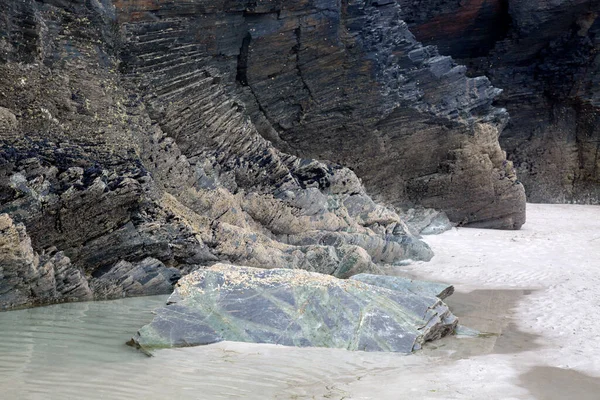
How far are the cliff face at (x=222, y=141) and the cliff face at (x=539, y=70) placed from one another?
466 centimetres

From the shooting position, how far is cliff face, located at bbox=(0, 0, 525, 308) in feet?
26.4

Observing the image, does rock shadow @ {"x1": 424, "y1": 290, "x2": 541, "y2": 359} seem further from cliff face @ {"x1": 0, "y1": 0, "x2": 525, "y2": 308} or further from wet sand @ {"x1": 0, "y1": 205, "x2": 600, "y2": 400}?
cliff face @ {"x1": 0, "y1": 0, "x2": 525, "y2": 308}

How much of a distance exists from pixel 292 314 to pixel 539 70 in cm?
1779

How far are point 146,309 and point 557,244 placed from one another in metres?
8.13

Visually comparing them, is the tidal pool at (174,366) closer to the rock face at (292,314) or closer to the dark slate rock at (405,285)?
A: the rock face at (292,314)

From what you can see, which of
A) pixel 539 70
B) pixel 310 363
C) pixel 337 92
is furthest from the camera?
pixel 539 70

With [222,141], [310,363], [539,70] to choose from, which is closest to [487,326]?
[310,363]

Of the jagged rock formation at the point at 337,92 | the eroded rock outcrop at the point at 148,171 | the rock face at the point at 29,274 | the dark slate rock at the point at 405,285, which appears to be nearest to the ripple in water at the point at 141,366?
the rock face at the point at 29,274

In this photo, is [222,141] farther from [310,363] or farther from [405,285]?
[310,363]

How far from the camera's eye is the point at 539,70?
2161cm

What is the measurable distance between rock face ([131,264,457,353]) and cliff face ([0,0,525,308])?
1.94 metres

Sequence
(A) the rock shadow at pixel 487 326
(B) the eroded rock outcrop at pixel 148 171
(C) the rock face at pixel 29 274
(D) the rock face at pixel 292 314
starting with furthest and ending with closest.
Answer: (B) the eroded rock outcrop at pixel 148 171 < (C) the rock face at pixel 29 274 < (A) the rock shadow at pixel 487 326 < (D) the rock face at pixel 292 314

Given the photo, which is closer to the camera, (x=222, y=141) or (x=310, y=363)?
(x=310, y=363)

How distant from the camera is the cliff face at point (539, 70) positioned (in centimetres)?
2023
